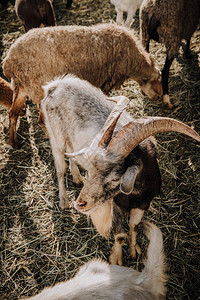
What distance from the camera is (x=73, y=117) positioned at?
2562mm

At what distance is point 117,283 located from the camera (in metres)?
1.74

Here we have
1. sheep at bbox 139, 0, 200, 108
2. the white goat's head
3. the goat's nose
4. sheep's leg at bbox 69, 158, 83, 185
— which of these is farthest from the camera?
sheep at bbox 139, 0, 200, 108

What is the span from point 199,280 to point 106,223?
4.07 feet

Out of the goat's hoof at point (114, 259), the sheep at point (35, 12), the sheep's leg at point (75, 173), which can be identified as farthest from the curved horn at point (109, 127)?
the sheep at point (35, 12)

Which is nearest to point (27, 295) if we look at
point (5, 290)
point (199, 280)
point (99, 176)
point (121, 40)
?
point (5, 290)

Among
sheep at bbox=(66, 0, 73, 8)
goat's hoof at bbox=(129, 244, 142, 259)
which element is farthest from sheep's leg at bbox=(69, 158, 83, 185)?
sheep at bbox=(66, 0, 73, 8)

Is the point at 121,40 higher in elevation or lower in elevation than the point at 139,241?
higher

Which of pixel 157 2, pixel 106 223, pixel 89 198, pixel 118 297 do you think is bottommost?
pixel 106 223

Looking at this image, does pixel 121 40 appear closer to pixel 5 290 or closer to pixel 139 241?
pixel 139 241

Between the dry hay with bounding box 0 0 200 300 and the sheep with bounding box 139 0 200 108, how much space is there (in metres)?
1.01

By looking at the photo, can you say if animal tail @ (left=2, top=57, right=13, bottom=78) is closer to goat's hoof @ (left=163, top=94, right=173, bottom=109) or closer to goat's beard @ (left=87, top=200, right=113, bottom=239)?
goat's beard @ (left=87, top=200, right=113, bottom=239)

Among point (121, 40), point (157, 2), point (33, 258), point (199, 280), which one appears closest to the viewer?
point (199, 280)

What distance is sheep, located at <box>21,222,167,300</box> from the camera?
5.25ft

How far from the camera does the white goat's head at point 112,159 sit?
1756 millimetres
